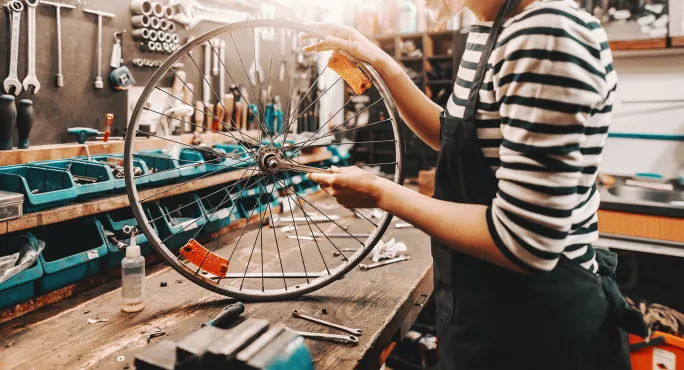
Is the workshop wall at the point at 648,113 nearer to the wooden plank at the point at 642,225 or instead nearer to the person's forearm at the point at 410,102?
the wooden plank at the point at 642,225

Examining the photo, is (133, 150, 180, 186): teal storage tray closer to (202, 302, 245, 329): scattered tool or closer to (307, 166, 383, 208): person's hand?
(202, 302, 245, 329): scattered tool

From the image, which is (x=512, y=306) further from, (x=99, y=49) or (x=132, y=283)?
(x=99, y=49)

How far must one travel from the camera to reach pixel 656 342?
79.8 inches

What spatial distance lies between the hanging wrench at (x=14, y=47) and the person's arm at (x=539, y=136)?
64.4 inches

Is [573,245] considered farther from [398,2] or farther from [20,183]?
[398,2]

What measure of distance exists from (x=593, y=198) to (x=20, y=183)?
1371 millimetres

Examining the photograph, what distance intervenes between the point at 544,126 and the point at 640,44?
107 inches

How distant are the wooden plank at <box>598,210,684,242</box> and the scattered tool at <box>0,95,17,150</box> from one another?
2585 mm

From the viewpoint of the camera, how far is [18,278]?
1.16 meters

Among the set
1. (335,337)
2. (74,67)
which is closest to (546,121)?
(335,337)

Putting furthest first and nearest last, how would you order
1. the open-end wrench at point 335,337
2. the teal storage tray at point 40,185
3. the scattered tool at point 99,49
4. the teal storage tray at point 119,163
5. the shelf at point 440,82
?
1. the shelf at point 440,82
2. the scattered tool at point 99,49
3. the teal storage tray at point 119,163
4. the teal storage tray at point 40,185
5. the open-end wrench at point 335,337

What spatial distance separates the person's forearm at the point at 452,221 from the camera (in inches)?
30.1

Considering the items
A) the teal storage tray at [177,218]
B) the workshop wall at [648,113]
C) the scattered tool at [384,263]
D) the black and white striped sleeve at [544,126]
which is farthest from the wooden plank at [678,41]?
the teal storage tray at [177,218]

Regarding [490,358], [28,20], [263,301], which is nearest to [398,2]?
[28,20]
